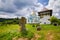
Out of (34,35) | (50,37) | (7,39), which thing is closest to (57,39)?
(50,37)

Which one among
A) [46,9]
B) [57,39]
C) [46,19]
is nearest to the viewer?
[57,39]

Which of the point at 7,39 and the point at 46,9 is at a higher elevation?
the point at 46,9

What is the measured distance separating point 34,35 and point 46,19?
2476cm

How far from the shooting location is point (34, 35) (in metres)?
21.7

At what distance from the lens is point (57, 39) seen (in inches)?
→ 762

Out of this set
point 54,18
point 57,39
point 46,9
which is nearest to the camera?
point 57,39

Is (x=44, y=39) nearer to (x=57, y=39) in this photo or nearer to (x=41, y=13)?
(x=57, y=39)

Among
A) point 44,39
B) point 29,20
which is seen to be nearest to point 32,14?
point 29,20

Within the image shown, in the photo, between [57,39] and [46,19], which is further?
[46,19]

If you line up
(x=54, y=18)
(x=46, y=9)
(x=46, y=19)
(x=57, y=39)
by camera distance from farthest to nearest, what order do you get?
(x=46, y=9) → (x=46, y=19) → (x=54, y=18) → (x=57, y=39)

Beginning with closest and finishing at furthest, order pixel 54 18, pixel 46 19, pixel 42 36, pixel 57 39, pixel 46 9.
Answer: pixel 57 39, pixel 42 36, pixel 54 18, pixel 46 19, pixel 46 9

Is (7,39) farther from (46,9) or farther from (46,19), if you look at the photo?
(46,9)

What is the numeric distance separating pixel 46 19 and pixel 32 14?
4.53 metres

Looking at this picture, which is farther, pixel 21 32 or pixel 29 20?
pixel 29 20
